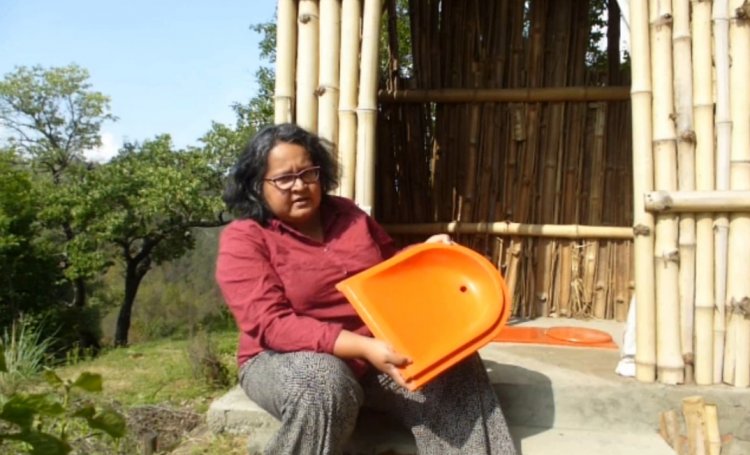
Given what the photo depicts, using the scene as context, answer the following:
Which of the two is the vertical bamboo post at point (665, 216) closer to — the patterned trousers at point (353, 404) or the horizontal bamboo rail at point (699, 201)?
the horizontal bamboo rail at point (699, 201)

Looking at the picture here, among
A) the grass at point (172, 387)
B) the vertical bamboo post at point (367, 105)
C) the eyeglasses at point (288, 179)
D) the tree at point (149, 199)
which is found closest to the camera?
the eyeglasses at point (288, 179)

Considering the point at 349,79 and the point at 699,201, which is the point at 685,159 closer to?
the point at 699,201

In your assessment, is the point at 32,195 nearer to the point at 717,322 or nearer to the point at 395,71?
the point at 395,71

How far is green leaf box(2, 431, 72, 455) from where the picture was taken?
3.58ft

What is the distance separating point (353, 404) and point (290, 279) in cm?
45

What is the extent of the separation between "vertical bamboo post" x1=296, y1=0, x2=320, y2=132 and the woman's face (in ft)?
2.66

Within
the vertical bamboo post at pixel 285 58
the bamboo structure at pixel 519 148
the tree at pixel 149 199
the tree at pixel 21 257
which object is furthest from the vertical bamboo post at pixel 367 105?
the tree at pixel 21 257

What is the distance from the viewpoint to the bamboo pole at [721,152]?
248 centimetres

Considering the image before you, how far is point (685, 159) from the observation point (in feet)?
8.24

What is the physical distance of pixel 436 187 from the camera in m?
4.48

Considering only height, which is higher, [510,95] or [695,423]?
[510,95]

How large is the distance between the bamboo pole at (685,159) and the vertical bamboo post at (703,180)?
0.07ft

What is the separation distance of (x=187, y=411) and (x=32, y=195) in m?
14.9

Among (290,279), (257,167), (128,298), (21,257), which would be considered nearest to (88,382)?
(290,279)
